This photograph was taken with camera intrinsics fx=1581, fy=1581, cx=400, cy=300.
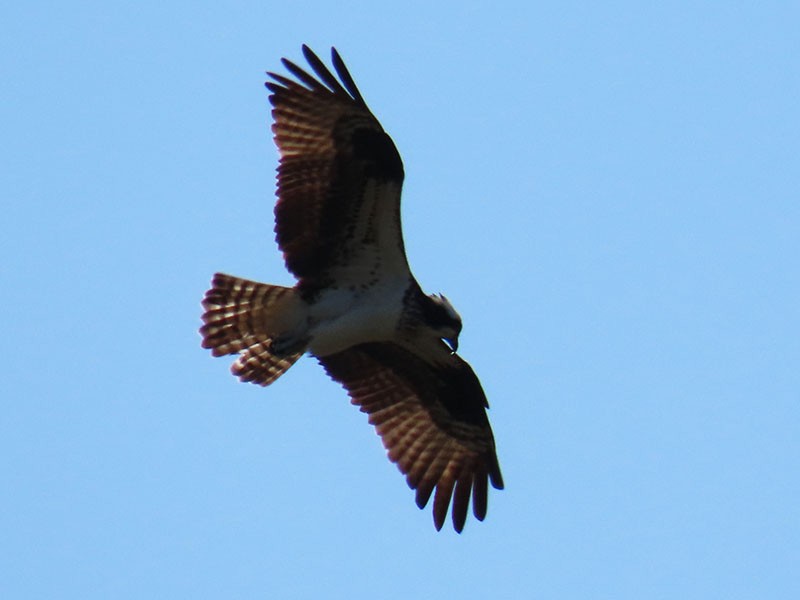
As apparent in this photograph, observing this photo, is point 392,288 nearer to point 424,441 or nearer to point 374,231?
point 374,231

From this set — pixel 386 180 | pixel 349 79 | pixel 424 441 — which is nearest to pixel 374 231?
pixel 386 180

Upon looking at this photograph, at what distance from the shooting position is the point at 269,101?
10.5m

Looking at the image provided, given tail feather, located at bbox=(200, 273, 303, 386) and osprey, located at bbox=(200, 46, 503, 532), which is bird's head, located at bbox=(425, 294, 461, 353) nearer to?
osprey, located at bbox=(200, 46, 503, 532)

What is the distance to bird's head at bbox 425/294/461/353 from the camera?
10938 millimetres

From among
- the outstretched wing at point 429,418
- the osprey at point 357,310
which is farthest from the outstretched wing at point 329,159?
the outstretched wing at point 429,418

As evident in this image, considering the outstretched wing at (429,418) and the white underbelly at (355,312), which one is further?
the outstretched wing at (429,418)

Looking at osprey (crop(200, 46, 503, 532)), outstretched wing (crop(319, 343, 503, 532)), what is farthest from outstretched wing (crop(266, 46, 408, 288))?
outstretched wing (crop(319, 343, 503, 532))

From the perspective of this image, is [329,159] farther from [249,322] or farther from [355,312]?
[249,322]

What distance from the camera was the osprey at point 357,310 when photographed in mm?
10398

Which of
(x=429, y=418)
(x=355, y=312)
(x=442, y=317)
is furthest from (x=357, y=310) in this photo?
(x=429, y=418)

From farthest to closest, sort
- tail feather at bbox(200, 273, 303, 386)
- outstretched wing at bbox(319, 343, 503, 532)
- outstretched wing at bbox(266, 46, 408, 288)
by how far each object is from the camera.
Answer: outstretched wing at bbox(319, 343, 503, 532)
tail feather at bbox(200, 273, 303, 386)
outstretched wing at bbox(266, 46, 408, 288)

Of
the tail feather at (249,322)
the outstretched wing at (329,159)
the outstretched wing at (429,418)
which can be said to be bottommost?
the outstretched wing at (429,418)

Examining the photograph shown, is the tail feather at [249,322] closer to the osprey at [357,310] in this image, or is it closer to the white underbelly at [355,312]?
the osprey at [357,310]

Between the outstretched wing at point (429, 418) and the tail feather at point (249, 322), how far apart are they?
552 mm
